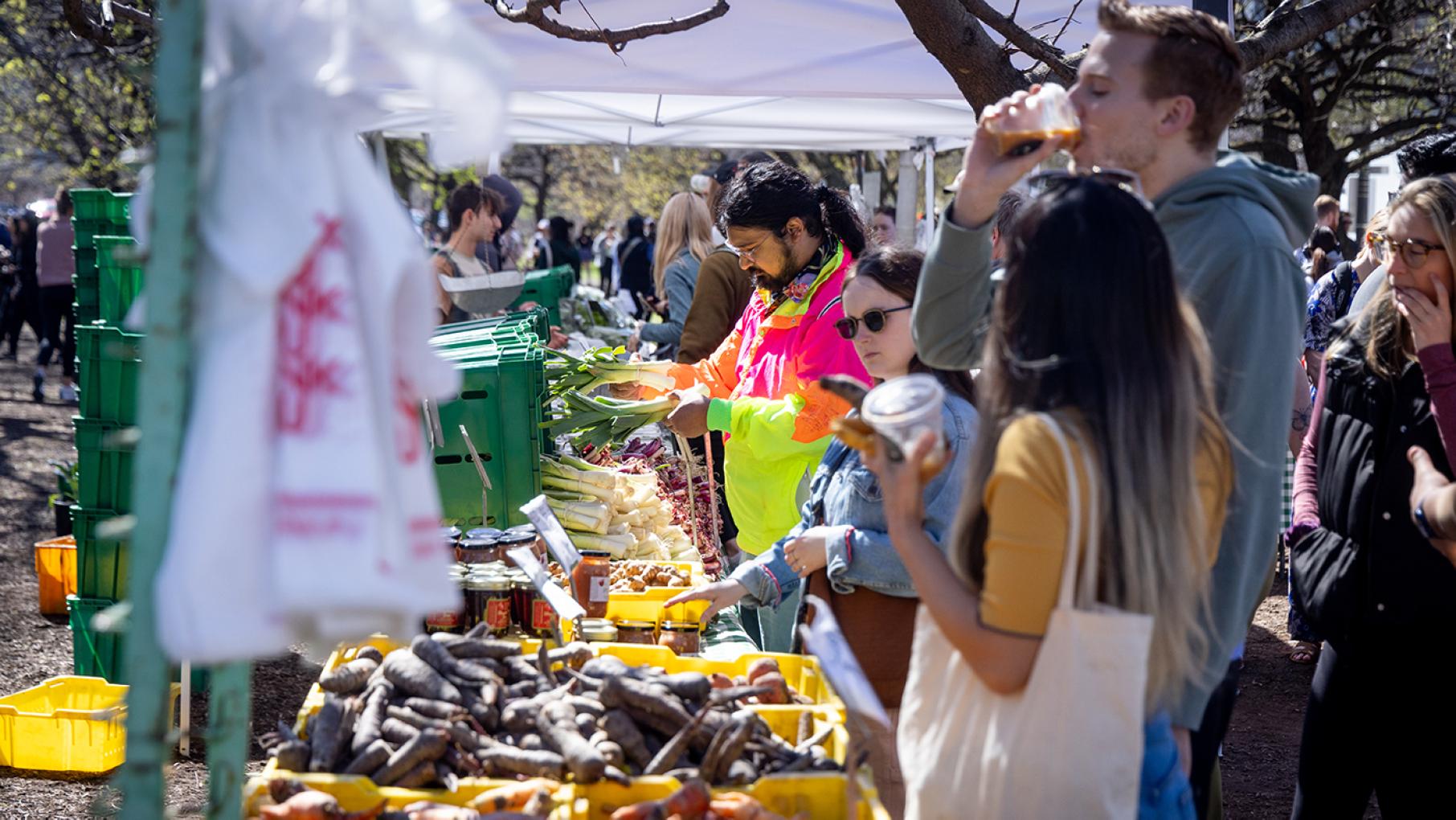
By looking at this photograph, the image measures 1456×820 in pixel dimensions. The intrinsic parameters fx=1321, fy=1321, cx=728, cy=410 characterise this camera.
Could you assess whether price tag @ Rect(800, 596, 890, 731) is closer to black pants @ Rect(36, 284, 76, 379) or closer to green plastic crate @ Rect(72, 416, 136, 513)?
green plastic crate @ Rect(72, 416, 136, 513)

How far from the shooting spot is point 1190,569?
1972 millimetres

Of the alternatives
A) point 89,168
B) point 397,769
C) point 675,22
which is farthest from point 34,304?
point 397,769

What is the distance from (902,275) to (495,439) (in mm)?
1809

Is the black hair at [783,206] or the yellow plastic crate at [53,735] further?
the yellow plastic crate at [53,735]

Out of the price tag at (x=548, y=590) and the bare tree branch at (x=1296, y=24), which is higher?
the bare tree branch at (x=1296, y=24)

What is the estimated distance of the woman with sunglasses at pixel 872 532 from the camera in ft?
10.1

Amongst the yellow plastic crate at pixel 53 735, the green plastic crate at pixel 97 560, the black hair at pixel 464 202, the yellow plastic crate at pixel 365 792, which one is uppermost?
the black hair at pixel 464 202

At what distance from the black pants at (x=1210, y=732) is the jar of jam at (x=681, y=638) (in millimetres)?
1422

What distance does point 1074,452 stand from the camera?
1.87 meters

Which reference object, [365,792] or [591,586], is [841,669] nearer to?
[365,792]

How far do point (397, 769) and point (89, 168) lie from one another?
15.8 meters

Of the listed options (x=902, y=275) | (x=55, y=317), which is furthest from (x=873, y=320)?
(x=55, y=317)

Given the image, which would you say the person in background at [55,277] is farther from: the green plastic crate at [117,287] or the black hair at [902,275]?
the black hair at [902,275]

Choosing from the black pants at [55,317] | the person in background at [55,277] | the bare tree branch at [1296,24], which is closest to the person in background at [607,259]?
the black pants at [55,317]
